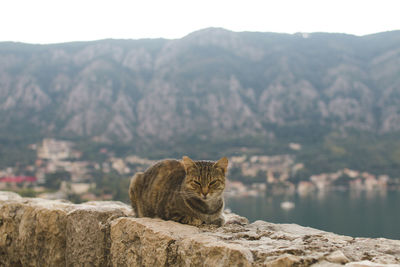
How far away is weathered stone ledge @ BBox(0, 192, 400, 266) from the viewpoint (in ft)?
5.18

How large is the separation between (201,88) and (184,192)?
55559mm

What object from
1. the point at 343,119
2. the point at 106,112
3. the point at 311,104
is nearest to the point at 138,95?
the point at 106,112

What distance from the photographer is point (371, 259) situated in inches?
61.4

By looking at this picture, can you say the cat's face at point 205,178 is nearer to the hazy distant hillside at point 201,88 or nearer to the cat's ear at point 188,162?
the cat's ear at point 188,162

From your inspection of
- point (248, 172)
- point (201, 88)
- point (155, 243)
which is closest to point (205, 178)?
point (155, 243)

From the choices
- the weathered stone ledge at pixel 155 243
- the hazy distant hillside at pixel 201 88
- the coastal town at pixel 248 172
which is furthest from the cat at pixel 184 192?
the hazy distant hillside at pixel 201 88

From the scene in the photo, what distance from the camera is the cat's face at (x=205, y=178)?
2.33 metres

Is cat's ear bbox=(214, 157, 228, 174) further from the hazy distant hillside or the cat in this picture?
the hazy distant hillside

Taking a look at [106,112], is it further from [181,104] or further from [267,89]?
[267,89]

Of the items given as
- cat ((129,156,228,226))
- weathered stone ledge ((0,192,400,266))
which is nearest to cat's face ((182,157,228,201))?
cat ((129,156,228,226))

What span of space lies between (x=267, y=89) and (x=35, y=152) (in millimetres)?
34629

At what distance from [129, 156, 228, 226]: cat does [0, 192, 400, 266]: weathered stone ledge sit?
0.18 m

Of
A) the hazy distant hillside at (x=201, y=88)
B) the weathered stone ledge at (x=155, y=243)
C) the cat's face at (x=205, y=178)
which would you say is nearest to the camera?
the weathered stone ledge at (x=155, y=243)

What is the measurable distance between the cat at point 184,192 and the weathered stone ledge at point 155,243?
0.59 feet
